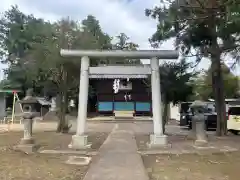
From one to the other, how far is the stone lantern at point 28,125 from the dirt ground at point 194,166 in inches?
143

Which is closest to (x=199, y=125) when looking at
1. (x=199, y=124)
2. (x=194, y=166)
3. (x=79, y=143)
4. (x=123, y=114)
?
(x=199, y=124)

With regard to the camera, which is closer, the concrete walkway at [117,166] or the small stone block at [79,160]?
the concrete walkway at [117,166]

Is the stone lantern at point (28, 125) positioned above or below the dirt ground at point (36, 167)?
above

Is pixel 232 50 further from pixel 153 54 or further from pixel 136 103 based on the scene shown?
pixel 136 103

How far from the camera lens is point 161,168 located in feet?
29.2

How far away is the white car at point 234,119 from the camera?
62.4 feet

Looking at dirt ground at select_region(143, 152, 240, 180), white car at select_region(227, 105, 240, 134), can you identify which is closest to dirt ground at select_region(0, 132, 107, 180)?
dirt ground at select_region(143, 152, 240, 180)

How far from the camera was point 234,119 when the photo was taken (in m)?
19.3

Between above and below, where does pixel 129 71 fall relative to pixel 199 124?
above

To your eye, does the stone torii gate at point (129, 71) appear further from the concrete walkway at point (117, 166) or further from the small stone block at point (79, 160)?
the small stone block at point (79, 160)

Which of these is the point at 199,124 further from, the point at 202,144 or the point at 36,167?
the point at 36,167

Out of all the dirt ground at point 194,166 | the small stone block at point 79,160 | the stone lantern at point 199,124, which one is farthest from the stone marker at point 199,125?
the small stone block at point 79,160

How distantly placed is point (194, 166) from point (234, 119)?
433 inches

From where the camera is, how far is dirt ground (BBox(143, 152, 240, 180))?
7897mm
